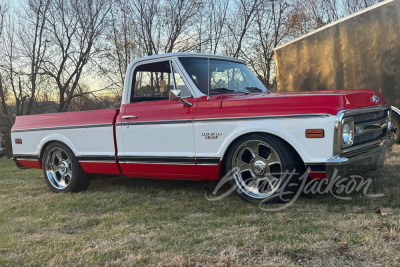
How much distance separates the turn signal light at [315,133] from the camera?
11.7 feet

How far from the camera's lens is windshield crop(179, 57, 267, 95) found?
15.4 ft

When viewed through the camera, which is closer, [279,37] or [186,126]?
[186,126]

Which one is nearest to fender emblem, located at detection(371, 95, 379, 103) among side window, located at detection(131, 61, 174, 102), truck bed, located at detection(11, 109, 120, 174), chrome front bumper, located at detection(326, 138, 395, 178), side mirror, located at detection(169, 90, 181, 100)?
chrome front bumper, located at detection(326, 138, 395, 178)

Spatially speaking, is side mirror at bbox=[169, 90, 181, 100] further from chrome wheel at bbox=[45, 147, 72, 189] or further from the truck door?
chrome wheel at bbox=[45, 147, 72, 189]

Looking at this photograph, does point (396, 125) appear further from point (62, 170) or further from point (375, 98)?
point (62, 170)

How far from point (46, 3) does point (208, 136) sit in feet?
66.2

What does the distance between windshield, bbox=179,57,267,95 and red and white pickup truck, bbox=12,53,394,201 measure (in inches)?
0.7

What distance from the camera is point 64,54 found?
22.5 meters

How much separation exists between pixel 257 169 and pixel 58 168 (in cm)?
334

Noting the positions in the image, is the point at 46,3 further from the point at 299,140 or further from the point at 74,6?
the point at 299,140

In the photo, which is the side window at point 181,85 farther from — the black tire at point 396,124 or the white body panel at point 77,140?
the black tire at point 396,124

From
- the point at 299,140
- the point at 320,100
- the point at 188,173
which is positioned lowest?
the point at 188,173

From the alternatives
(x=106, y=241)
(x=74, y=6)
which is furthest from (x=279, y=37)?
(x=106, y=241)

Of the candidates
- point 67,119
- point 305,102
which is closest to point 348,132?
point 305,102
